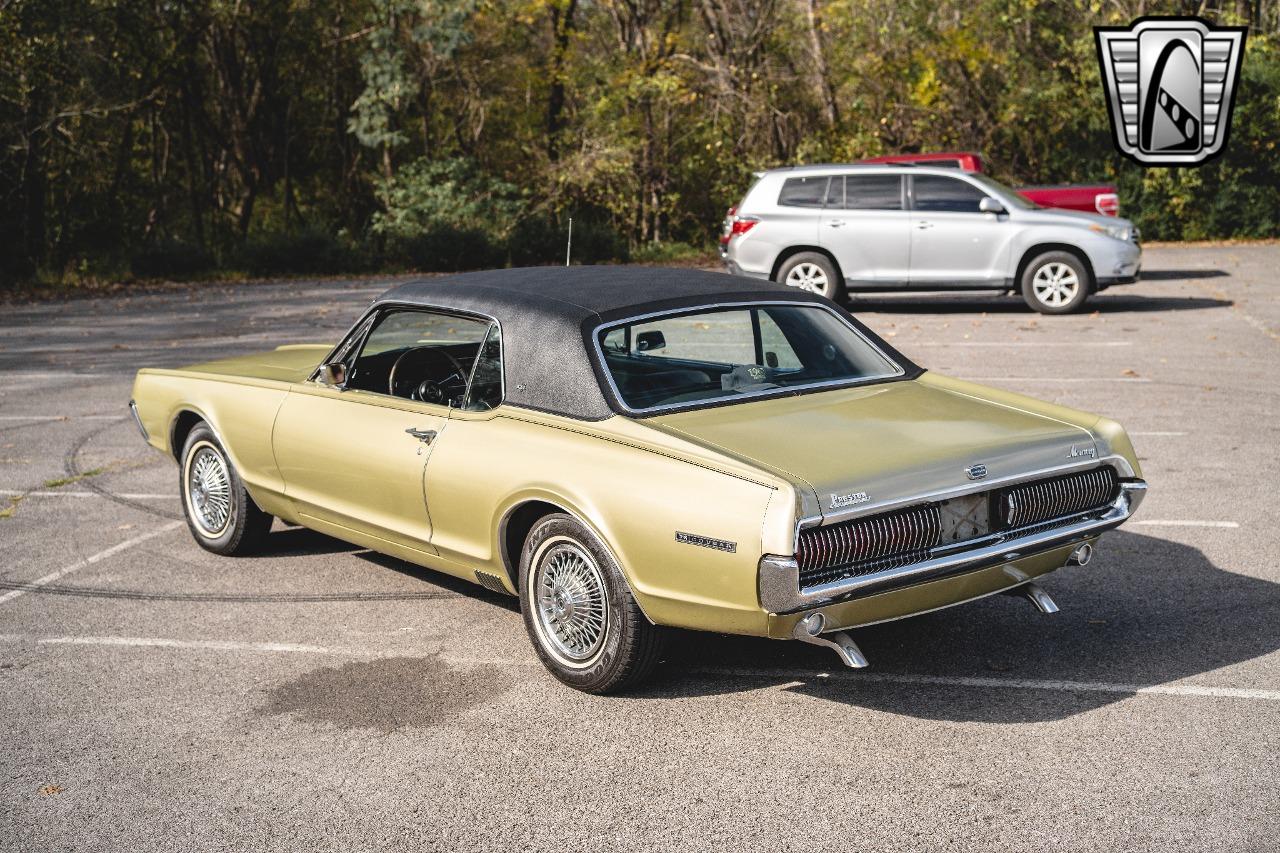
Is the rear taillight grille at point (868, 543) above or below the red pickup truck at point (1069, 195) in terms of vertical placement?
above

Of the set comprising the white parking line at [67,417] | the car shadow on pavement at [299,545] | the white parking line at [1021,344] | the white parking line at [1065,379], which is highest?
the car shadow on pavement at [299,545]

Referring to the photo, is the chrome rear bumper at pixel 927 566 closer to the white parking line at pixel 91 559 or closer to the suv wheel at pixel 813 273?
the white parking line at pixel 91 559

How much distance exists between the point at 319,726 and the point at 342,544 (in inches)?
104

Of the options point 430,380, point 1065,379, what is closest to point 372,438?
point 430,380

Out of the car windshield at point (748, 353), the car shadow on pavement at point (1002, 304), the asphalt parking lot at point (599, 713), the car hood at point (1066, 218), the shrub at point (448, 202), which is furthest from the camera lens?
the shrub at point (448, 202)

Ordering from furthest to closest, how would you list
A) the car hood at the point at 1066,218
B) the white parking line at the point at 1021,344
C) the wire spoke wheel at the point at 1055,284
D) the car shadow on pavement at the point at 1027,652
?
the wire spoke wheel at the point at 1055,284, the car hood at the point at 1066,218, the white parking line at the point at 1021,344, the car shadow on pavement at the point at 1027,652

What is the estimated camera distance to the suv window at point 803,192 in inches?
702

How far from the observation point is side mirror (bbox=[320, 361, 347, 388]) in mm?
6324

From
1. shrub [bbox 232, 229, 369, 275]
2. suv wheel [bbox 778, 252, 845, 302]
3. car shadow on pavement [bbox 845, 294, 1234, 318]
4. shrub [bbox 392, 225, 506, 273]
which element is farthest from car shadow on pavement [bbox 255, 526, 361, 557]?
shrub [bbox 232, 229, 369, 275]

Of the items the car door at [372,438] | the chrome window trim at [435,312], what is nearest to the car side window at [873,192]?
the car door at [372,438]

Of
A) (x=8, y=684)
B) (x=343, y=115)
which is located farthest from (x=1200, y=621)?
(x=343, y=115)

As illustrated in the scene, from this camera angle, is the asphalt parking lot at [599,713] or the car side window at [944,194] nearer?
the asphalt parking lot at [599,713]

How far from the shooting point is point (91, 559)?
711 cm

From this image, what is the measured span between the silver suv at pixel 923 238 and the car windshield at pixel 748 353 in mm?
11002
